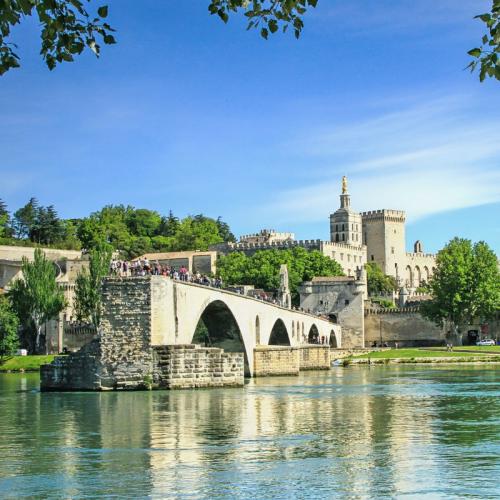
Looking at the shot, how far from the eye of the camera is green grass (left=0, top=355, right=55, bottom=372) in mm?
65625

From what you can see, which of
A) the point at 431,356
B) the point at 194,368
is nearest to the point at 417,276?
the point at 431,356

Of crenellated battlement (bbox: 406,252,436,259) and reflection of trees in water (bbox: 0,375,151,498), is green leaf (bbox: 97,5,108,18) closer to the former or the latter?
reflection of trees in water (bbox: 0,375,151,498)

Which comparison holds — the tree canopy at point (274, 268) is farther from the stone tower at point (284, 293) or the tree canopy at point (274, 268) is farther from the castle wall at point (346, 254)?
the stone tower at point (284, 293)

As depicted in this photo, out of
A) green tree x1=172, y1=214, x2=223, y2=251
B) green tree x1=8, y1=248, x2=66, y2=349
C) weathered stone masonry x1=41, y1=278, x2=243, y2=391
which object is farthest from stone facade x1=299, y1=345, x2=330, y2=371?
green tree x1=172, y1=214, x2=223, y2=251

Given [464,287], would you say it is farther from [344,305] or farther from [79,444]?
[79,444]

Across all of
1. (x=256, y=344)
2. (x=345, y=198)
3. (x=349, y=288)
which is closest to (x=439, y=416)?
(x=256, y=344)

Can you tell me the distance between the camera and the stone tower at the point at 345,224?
14988cm

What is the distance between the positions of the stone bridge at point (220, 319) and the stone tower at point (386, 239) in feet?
246

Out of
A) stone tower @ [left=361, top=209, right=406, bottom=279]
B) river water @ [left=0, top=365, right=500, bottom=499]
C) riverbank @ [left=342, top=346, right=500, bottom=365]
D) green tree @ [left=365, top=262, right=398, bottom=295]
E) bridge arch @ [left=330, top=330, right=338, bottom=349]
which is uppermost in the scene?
stone tower @ [left=361, top=209, right=406, bottom=279]

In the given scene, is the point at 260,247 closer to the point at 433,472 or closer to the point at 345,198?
the point at 345,198

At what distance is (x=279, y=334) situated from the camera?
67938 mm

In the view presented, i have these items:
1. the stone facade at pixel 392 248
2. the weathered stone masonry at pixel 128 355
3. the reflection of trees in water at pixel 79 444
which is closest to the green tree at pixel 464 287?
the weathered stone masonry at pixel 128 355

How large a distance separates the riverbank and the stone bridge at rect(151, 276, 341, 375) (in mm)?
5182

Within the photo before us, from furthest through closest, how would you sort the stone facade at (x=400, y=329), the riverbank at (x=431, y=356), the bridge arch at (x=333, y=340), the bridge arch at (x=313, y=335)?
the stone facade at (x=400, y=329) → the bridge arch at (x=333, y=340) → the bridge arch at (x=313, y=335) → the riverbank at (x=431, y=356)
